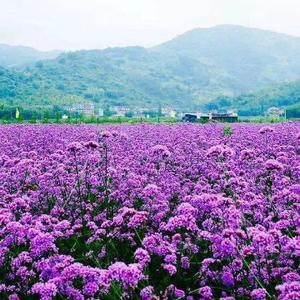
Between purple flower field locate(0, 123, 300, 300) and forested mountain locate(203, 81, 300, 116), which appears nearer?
purple flower field locate(0, 123, 300, 300)

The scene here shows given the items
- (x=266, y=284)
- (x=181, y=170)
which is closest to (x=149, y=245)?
(x=266, y=284)

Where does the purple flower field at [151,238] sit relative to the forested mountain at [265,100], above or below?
below

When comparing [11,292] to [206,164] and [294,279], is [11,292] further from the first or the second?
[206,164]

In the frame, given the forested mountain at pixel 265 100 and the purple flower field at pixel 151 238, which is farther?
the forested mountain at pixel 265 100

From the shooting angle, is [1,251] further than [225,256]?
Yes

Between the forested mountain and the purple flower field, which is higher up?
the forested mountain

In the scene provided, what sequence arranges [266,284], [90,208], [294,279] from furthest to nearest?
[90,208] → [266,284] → [294,279]

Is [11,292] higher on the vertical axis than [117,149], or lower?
lower

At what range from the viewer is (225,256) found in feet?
15.4

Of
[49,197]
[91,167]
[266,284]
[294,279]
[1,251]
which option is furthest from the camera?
[91,167]

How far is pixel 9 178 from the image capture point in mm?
9016

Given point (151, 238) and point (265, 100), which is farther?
point (265, 100)

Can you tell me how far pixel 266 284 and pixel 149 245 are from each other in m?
1.07

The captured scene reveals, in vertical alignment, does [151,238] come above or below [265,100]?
below
